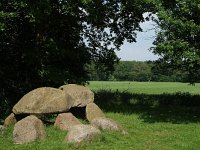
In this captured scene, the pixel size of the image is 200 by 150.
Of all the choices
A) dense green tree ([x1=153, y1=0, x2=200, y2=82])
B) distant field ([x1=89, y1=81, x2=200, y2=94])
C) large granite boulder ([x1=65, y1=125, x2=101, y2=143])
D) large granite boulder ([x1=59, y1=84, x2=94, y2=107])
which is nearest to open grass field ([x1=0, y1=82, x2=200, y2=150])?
large granite boulder ([x1=65, y1=125, x2=101, y2=143])

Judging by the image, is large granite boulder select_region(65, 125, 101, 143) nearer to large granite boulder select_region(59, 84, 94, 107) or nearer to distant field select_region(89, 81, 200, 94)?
large granite boulder select_region(59, 84, 94, 107)

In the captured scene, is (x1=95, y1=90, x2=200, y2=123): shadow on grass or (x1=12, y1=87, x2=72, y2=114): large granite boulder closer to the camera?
(x1=12, y1=87, x2=72, y2=114): large granite boulder

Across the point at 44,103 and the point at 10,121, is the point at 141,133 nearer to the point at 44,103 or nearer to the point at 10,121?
the point at 44,103

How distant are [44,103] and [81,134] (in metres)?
6.65

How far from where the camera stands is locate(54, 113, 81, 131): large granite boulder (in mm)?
23672

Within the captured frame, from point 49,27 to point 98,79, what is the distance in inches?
3580

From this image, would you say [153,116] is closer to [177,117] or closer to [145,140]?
[177,117]

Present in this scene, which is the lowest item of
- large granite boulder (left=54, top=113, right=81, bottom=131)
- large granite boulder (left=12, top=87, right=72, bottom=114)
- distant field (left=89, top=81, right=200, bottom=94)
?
distant field (left=89, top=81, right=200, bottom=94)

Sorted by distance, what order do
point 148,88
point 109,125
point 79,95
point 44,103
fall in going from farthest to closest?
1. point 148,88
2. point 79,95
3. point 44,103
4. point 109,125

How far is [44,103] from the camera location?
1000 inches

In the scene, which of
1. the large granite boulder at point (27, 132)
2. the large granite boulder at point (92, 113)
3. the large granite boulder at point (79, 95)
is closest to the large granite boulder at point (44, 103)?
the large granite boulder at point (92, 113)

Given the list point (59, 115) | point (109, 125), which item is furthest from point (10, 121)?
point (109, 125)

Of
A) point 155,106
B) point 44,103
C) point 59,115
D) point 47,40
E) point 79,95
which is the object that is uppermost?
point 47,40

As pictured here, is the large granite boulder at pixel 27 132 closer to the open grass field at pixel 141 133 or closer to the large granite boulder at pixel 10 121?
the open grass field at pixel 141 133
